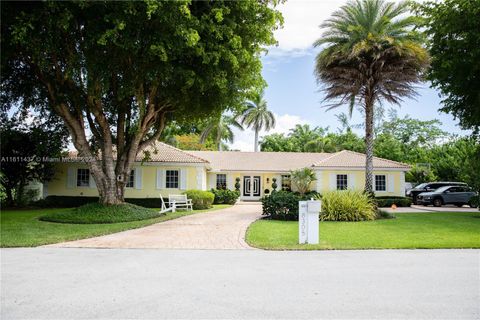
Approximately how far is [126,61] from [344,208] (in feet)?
35.1

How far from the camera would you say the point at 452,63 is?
16.6 meters

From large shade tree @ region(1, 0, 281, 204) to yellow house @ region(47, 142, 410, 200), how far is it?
16.4ft

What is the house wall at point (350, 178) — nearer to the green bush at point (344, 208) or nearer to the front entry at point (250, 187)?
the front entry at point (250, 187)

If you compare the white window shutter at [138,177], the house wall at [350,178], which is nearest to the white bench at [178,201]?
the white window shutter at [138,177]

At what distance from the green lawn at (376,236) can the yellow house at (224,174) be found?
41.8 feet

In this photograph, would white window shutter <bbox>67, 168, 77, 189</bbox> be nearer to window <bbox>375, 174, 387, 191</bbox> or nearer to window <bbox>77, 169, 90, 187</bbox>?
window <bbox>77, 169, 90, 187</bbox>

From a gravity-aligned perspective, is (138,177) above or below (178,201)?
above

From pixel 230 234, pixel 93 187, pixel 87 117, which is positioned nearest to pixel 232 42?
pixel 230 234

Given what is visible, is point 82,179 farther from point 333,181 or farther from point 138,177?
point 333,181

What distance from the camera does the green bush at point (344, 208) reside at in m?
17.0

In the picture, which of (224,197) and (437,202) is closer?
(437,202)

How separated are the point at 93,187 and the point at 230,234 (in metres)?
18.4

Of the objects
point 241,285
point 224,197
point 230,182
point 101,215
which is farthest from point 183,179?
point 241,285

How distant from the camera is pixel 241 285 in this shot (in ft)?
20.2
